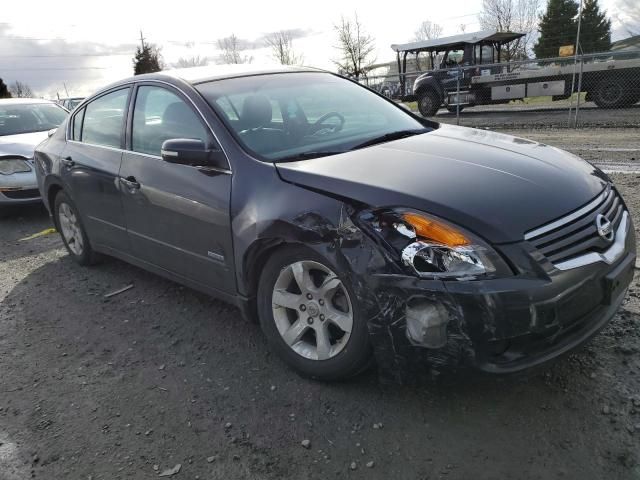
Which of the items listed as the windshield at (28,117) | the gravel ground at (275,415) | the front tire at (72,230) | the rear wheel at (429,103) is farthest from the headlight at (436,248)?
the rear wheel at (429,103)

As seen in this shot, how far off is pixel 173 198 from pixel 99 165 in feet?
3.80

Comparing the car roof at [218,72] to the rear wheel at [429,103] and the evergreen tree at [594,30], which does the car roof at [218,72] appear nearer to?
the rear wheel at [429,103]

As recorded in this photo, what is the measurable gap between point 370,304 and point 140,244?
2.12 meters

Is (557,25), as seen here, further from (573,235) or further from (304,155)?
(573,235)

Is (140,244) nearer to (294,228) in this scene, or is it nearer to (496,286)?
(294,228)

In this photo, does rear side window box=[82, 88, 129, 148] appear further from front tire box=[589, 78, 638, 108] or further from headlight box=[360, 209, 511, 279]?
front tire box=[589, 78, 638, 108]

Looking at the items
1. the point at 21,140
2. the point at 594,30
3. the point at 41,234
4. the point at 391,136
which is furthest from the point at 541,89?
the point at 594,30

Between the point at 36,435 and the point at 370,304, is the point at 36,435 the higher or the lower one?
the lower one

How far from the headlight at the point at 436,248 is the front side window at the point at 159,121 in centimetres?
145

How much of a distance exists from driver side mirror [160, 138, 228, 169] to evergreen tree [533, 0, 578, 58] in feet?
136

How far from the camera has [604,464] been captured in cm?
220

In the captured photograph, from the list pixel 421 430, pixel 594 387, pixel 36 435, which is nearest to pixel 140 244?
pixel 36 435

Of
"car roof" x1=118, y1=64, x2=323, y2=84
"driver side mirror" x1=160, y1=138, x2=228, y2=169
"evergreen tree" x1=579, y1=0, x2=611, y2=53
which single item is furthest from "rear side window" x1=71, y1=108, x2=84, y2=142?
"evergreen tree" x1=579, y1=0, x2=611, y2=53

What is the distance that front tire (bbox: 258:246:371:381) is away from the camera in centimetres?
264
